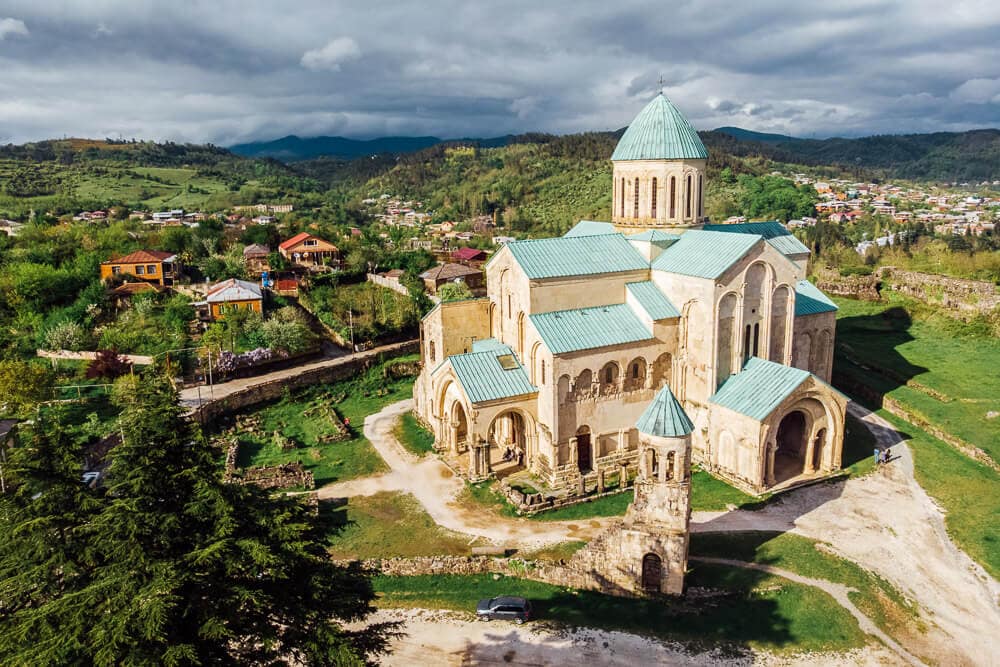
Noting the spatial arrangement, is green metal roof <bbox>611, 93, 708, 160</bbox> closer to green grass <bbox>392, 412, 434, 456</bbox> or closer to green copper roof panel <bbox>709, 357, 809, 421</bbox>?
green copper roof panel <bbox>709, 357, 809, 421</bbox>

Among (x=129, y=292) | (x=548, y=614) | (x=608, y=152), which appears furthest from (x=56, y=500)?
(x=608, y=152)

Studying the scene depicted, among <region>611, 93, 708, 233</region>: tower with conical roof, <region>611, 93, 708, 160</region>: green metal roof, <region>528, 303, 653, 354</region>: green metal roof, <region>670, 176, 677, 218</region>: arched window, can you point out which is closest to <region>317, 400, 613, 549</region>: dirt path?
<region>528, 303, 653, 354</region>: green metal roof

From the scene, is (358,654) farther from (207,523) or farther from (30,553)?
(30,553)

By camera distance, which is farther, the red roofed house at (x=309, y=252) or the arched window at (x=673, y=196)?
the red roofed house at (x=309, y=252)

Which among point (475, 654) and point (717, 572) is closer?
point (475, 654)

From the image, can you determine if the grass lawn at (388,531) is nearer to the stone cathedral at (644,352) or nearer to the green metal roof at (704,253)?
the stone cathedral at (644,352)

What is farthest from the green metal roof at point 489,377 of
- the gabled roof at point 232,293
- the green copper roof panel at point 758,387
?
the gabled roof at point 232,293
